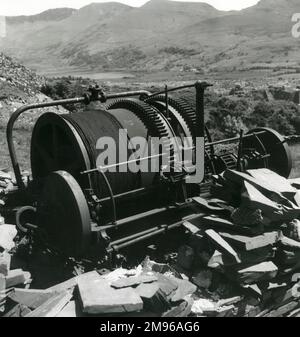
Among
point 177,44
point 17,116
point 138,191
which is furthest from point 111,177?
point 177,44

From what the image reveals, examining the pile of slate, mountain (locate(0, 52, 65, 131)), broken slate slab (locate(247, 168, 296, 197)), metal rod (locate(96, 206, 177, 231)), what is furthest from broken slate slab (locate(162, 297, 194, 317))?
mountain (locate(0, 52, 65, 131))

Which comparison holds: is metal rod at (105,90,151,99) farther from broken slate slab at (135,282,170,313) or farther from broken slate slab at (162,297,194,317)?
broken slate slab at (162,297,194,317)

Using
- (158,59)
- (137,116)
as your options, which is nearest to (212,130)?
(137,116)

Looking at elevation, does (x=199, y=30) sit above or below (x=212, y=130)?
above

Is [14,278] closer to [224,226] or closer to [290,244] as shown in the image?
[224,226]

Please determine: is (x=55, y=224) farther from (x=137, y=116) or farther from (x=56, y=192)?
(x=137, y=116)

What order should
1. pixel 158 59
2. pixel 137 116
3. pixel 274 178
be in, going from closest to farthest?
1. pixel 274 178
2. pixel 137 116
3. pixel 158 59
